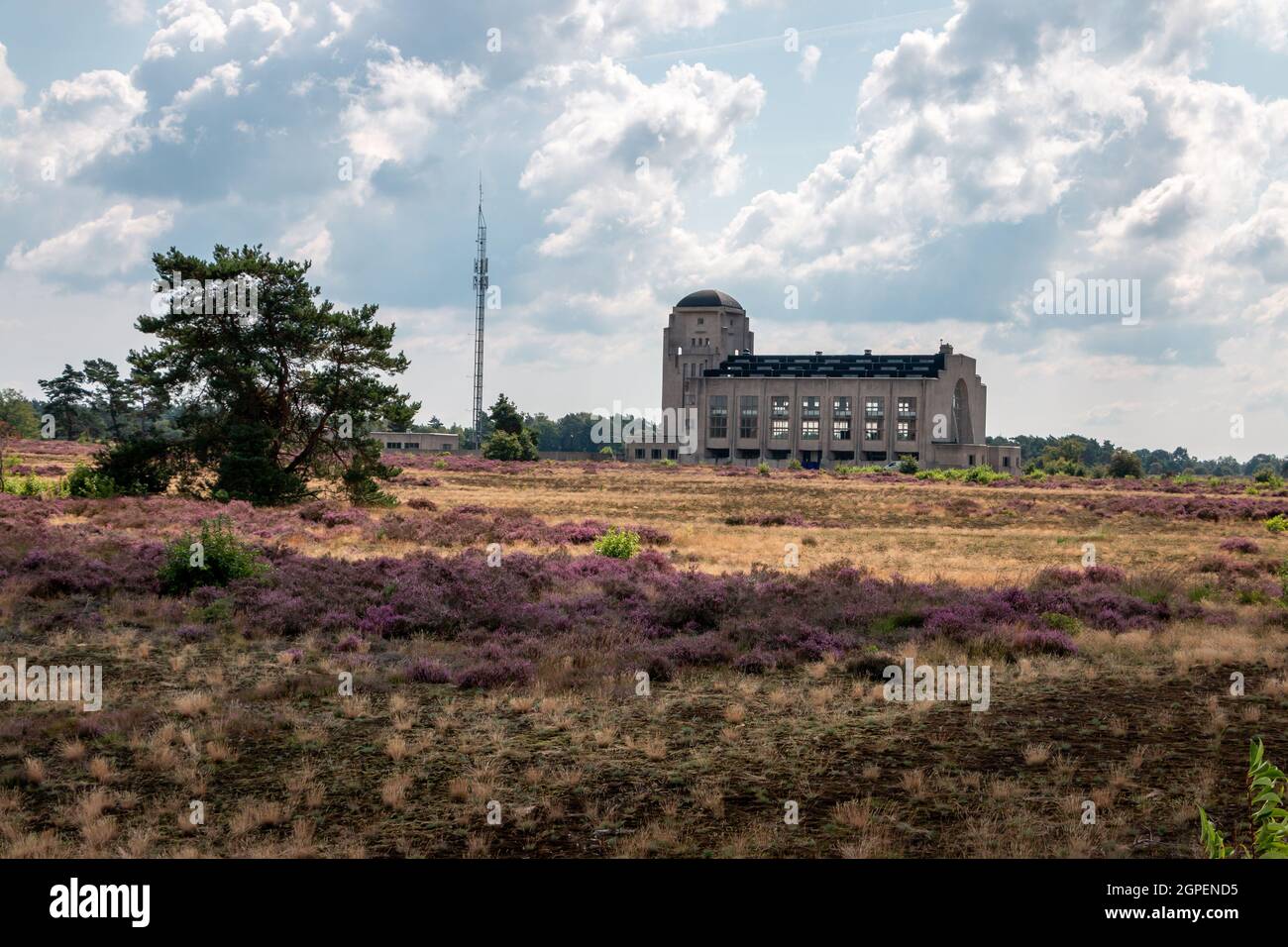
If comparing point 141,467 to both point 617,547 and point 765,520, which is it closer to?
point 617,547

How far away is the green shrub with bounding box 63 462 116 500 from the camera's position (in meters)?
38.6

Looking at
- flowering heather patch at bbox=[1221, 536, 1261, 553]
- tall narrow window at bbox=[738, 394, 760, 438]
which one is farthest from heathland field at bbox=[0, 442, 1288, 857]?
tall narrow window at bbox=[738, 394, 760, 438]

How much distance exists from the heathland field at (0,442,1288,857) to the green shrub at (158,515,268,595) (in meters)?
0.07

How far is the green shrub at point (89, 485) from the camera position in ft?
127

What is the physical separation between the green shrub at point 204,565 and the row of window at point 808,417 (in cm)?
14095

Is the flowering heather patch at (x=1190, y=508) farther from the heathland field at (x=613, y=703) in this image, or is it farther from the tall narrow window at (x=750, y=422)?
the tall narrow window at (x=750, y=422)

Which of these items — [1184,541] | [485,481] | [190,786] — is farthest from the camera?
[485,481]

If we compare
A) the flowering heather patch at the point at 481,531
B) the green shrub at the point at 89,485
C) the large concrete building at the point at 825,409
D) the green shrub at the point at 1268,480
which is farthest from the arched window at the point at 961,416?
the green shrub at the point at 89,485

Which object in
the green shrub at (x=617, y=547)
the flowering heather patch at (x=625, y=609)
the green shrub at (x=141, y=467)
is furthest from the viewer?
the green shrub at (x=141, y=467)

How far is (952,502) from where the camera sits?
57375mm

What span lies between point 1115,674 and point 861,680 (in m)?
3.97

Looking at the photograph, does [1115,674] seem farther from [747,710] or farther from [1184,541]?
[1184,541]

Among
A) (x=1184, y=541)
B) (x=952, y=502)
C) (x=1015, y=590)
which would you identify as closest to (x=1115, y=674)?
(x=1015, y=590)
